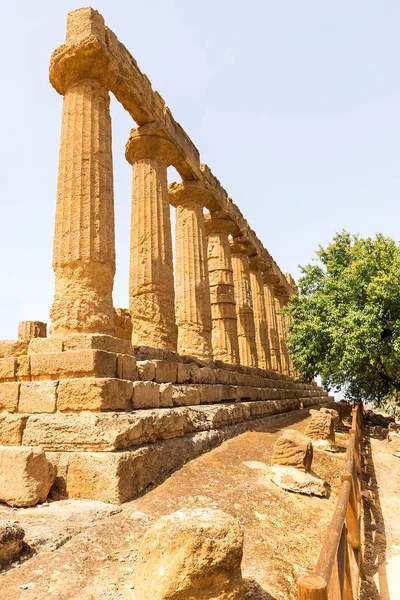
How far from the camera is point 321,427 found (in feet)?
32.4

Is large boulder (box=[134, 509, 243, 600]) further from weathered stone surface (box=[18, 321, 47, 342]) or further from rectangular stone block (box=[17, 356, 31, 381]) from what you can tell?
weathered stone surface (box=[18, 321, 47, 342])

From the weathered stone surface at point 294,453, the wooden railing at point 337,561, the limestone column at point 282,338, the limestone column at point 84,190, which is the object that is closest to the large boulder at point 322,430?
the weathered stone surface at point 294,453

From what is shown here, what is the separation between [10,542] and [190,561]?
1608 millimetres

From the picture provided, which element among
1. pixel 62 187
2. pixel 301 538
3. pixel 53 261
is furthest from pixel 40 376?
pixel 301 538

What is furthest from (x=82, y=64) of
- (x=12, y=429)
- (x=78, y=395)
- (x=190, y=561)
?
(x=190, y=561)

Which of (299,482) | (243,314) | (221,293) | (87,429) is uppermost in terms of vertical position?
(221,293)

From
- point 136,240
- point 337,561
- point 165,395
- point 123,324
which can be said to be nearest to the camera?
point 337,561

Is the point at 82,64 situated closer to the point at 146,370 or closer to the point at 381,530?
the point at 146,370

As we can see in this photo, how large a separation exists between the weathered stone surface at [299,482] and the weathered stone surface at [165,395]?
2147mm

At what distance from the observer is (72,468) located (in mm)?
5219

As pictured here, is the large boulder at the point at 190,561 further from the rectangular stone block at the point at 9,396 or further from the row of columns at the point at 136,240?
the row of columns at the point at 136,240

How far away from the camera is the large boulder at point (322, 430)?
9.62 m

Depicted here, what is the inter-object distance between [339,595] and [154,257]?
763 centimetres

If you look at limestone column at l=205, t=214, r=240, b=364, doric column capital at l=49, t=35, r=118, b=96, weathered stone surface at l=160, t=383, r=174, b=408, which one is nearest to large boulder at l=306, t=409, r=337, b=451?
weathered stone surface at l=160, t=383, r=174, b=408
